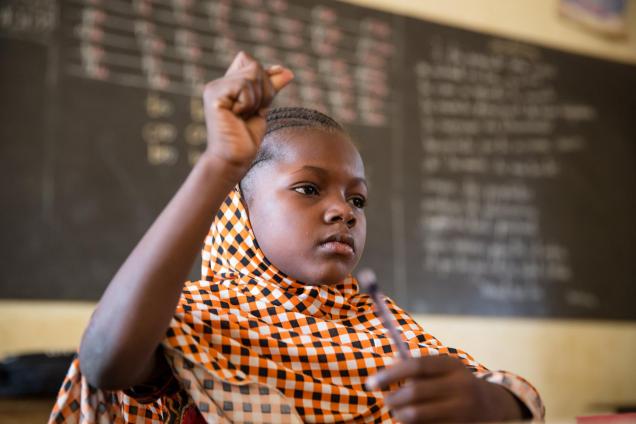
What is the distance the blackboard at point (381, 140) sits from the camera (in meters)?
1.95

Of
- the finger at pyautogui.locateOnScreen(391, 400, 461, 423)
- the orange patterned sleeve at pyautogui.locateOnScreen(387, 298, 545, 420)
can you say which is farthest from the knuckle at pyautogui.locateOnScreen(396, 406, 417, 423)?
the orange patterned sleeve at pyautogui.locateOnScreen(387, 298, 545, 420)

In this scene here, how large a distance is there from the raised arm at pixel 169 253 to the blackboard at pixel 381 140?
132cm

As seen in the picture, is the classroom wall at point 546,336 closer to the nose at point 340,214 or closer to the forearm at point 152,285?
the nose at point 340,214

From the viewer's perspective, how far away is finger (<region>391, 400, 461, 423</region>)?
577 millimetres

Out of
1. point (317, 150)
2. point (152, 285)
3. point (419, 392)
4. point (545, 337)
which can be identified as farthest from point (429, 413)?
point (545, 337)

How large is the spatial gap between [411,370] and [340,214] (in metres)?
0.36

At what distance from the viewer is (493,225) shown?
286 centimetres

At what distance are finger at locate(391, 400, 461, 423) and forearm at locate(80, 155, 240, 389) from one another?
250mm

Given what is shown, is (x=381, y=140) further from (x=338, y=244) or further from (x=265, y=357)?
(x=265, y=357)

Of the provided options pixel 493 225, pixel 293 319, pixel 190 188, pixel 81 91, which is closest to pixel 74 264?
pixel 81 91

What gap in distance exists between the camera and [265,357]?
0.83 metres

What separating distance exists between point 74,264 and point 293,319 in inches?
49.6

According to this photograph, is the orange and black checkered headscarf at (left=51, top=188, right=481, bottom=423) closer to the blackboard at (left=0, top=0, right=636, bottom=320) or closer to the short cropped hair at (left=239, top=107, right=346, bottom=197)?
the short cropped hair at (left=239, top=107, right=346, bottom=197)

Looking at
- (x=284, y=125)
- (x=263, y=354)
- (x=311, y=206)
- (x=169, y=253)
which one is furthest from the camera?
(x=284, y=125)
